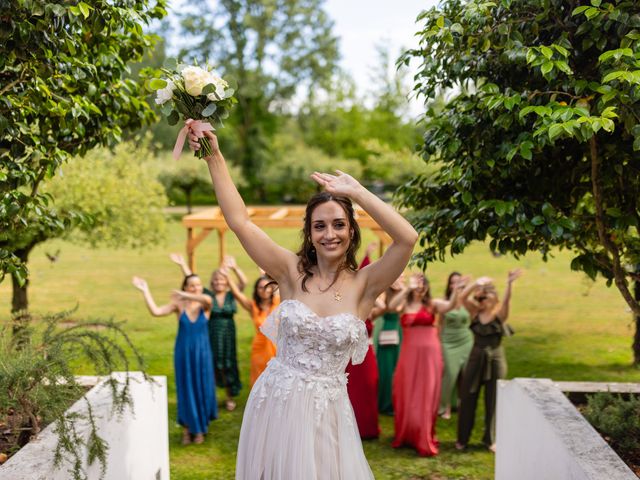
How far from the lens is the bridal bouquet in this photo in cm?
345

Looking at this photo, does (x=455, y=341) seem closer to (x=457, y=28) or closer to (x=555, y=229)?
(x=555, y=229)

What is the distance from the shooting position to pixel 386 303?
8578 millimetres

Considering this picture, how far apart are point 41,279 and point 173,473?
637 inches

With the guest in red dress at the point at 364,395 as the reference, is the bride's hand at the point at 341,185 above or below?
above

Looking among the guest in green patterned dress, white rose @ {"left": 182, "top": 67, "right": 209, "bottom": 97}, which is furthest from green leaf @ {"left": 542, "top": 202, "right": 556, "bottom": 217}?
the guest in green patterned dress

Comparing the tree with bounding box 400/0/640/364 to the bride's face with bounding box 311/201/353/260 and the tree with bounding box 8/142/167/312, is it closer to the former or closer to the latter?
the bride's face with bounding box 311/201/353/260

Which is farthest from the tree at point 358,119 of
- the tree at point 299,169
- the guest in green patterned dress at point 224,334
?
the guest in green patterned dress at point 224,334

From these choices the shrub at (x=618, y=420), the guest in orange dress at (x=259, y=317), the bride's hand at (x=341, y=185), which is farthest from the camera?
the guest in orange dress at (x=259, y=317)

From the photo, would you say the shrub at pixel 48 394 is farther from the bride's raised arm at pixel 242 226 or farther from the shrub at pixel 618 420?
the shrub at pixel 618 420

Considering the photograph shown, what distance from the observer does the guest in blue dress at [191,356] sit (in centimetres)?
796

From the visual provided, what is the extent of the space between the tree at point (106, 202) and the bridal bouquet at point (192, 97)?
6299mm

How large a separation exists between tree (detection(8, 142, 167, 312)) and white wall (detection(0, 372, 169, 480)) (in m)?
4.22

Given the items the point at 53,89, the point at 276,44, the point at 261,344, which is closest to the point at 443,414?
the point at 261,344

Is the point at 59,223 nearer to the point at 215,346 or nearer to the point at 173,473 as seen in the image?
the point at 173,473
